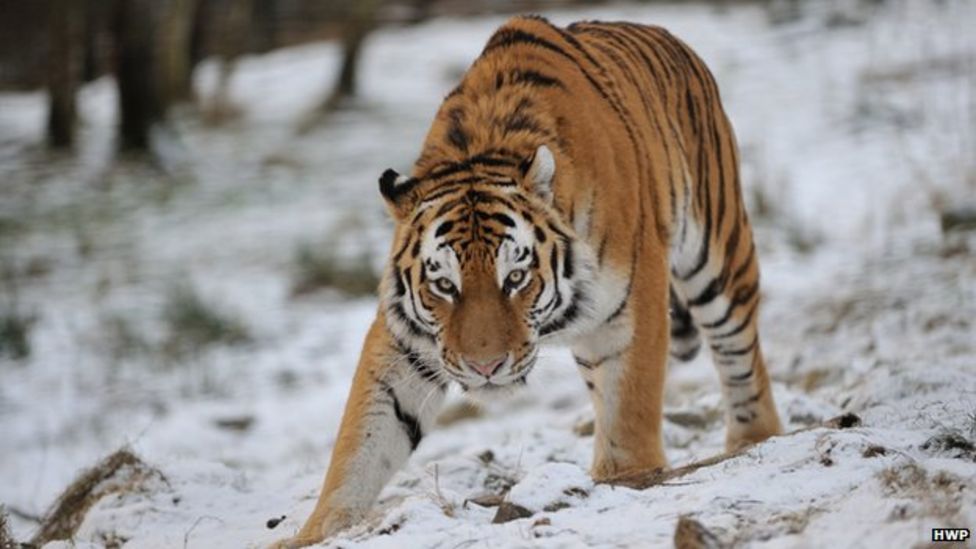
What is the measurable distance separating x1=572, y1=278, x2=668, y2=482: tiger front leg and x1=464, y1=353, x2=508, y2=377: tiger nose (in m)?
0.55

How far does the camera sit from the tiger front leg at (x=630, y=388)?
12.4 ft

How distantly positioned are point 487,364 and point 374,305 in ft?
19.1

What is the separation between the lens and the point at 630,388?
12.4 feet

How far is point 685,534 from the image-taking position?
8.18ft

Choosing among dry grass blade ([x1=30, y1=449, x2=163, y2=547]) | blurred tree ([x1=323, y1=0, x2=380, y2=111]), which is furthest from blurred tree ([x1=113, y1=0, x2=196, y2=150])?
dry grass blade ([x1=30, y1=449, x2=163, y2=547])

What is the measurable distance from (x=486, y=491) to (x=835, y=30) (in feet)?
39.6

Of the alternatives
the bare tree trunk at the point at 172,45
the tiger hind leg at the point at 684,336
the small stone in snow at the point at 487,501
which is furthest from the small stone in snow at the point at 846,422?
the bare tree trunk at the point at 172,45

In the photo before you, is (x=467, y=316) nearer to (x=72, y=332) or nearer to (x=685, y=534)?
(x=685, y=534)

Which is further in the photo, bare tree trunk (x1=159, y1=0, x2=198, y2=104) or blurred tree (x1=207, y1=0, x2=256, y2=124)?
blurred tree (x1=207, y1=0, x2=256, y2=124)

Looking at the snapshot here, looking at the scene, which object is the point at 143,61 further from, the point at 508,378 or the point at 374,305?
the point at 508,378

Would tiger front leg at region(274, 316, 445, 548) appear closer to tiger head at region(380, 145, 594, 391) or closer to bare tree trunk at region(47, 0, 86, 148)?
tiger head at region(380, 145, 594, 391)

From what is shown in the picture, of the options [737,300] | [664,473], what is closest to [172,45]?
[737,300]

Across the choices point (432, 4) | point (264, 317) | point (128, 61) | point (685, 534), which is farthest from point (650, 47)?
point (432, 4)

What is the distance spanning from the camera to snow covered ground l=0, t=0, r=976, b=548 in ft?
9.95
